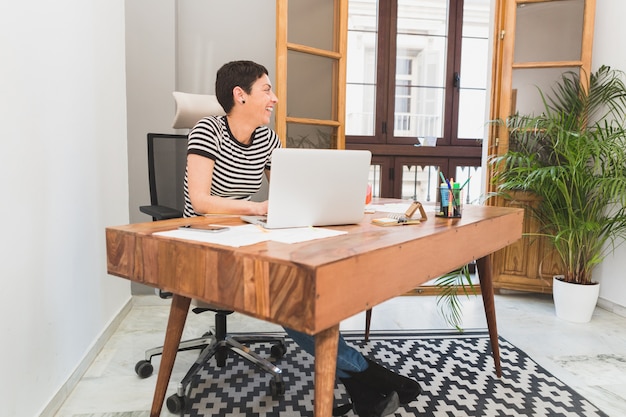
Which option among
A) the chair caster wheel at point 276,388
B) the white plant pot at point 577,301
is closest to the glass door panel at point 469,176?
the white plant pot at point 577,301

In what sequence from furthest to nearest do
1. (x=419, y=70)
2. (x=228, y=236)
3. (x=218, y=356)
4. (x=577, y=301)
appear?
(x=419, y=70) → (x=577, y=301) → (x=218, y=356) → (x=228, y=236)

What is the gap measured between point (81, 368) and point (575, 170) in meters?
2.73

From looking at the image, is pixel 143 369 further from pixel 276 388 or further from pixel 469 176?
pixel 469 176

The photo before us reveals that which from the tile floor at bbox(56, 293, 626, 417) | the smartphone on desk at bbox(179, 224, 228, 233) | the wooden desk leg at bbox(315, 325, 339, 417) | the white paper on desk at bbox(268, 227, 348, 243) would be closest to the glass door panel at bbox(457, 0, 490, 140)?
the tile floor at bbox(56, 293, 626, 417)

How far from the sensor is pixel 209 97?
2.16 metres

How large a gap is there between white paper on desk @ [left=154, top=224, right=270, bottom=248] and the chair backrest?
3.14 ft

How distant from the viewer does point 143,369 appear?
6.25ft

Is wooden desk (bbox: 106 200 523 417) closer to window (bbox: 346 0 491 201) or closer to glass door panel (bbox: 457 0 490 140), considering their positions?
window (bbox: 346 0 491 201)

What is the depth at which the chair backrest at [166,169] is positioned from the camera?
6.85 feet

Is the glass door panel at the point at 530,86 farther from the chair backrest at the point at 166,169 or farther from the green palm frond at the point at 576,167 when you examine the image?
the chair backrest at the point at 166,169

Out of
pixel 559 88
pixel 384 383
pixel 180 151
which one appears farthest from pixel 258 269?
pixel 559 88

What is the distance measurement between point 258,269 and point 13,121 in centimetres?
97

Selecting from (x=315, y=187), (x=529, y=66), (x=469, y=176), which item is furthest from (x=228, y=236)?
(x=469, y=176)

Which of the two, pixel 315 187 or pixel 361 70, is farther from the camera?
pixel 361 70
